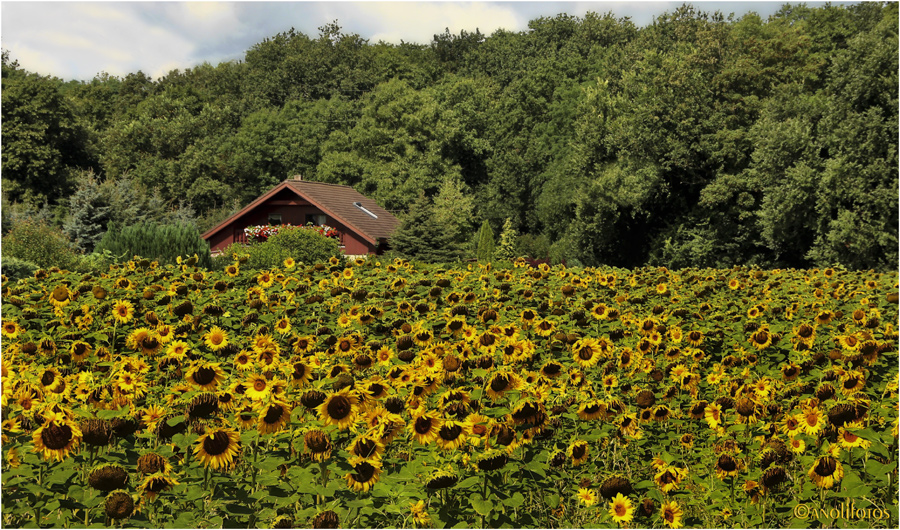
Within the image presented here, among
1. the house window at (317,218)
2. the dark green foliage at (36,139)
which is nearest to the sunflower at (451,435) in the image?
the house window at (317,218)

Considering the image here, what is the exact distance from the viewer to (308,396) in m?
3.34

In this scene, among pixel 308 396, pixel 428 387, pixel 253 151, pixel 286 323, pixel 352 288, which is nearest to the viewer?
pixel 308 396

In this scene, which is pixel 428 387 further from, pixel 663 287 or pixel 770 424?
pixel 663 287

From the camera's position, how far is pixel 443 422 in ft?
10.7

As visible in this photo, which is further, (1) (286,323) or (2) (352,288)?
(2) (352,288)

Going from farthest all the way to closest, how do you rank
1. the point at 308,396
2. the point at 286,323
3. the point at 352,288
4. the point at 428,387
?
the point at 352,288
the point at 286,323
the point at 428,387
the point at 308,396

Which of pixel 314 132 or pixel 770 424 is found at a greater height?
pixel 314 132

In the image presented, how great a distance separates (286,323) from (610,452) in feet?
8.23

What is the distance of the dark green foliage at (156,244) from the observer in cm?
1614

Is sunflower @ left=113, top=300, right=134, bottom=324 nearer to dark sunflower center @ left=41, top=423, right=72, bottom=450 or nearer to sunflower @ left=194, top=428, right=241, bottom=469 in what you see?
dark sunflower center @ left=41, top=423, right=72, bottom=450

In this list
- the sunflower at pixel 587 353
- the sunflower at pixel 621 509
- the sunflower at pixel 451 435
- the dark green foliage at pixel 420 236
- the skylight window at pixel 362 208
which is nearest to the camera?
the sunflower at pixel 451 435

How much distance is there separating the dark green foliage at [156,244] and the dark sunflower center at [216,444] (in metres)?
13.6

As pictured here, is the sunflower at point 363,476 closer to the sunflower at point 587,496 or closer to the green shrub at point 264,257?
the sunflower at point 587,496

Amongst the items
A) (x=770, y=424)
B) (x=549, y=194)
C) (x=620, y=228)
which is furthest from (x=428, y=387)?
(x=549, y=194)
